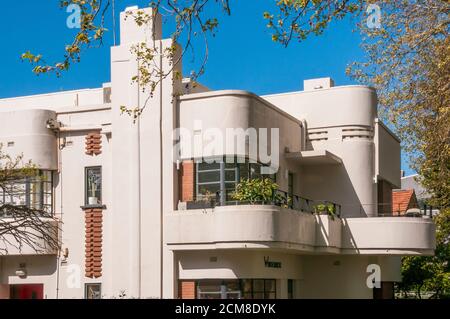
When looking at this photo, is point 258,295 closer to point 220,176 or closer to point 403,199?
point 220,176

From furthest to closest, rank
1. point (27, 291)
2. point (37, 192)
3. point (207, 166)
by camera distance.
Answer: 1. point (27, 291)
2. point (37, 192)
3. point (207, 166)

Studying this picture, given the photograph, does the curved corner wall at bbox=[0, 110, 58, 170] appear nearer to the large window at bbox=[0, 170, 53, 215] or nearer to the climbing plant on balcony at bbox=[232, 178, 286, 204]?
the large window at bbox=[0, 170, 53, 215]

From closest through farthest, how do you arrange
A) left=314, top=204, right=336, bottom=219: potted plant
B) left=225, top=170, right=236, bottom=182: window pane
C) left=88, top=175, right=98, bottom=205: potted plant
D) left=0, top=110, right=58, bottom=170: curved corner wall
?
left=225, top=170, right=236, bottom=182: window pane, left=88, top=175, right=98, bottom=205: potted plant, left=314, top=204, right=336, bottom=219: potted plant, left=0, top=110, right=58, bottom=170: curved corner wall

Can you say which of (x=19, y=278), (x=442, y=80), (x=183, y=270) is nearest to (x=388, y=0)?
(x=442, y=80)

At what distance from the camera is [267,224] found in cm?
2500

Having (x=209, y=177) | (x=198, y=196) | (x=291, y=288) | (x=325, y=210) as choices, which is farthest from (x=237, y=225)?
(x=291, y=288)

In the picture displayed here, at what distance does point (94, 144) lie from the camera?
28.4 metres

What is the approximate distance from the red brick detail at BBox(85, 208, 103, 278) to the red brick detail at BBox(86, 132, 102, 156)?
6.23ft

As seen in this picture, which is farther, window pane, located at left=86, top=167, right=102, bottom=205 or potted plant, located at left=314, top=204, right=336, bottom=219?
potted plant, located at left=314, top=204, right=336, bottom=219

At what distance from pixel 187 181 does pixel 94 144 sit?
371 centimetres

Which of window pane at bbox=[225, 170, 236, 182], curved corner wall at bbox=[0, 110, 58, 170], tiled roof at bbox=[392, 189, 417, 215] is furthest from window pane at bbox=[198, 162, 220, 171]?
tiled roof at bbox=[392, 189, 417, 215]

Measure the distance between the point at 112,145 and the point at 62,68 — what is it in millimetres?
15483

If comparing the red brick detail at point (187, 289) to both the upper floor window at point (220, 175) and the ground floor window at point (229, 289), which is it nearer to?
the ground floor window at point (229, 289)

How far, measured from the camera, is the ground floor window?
84.8 ft
